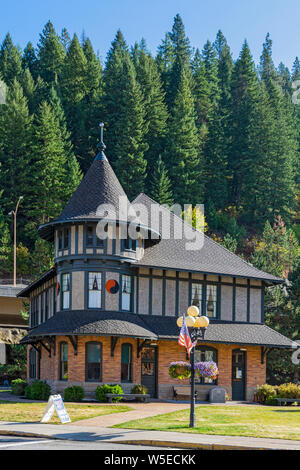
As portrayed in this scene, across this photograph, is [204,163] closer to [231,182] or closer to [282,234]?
[231,182]

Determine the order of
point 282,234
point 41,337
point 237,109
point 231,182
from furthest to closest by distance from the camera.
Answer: point 237,109 < point 231,182 < point 282,234 < point 41,337

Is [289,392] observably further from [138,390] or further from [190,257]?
[190,257]

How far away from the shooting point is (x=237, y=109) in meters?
124

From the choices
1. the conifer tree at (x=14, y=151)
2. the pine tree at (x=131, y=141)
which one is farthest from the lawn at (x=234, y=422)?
the pine tree at (x=131, y=141)

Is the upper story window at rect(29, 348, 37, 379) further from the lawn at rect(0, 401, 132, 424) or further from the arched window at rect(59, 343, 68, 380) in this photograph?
the lawn at rect(0, 401, 132, 424)

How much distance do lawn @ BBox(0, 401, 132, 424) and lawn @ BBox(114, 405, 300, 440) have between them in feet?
9.18

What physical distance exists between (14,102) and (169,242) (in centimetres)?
6032

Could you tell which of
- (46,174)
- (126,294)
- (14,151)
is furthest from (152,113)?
(126,294)

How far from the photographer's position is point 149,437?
2048 centimetres

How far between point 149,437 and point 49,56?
114m

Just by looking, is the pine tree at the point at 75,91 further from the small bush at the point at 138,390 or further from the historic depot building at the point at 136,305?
the small bush at the point at 138,390

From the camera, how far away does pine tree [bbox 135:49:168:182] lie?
104 meters

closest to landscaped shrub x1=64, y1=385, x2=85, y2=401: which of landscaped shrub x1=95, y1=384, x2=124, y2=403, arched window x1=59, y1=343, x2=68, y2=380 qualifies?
landscaped shrub x1=95, y1=384, x2=124, y2=403
